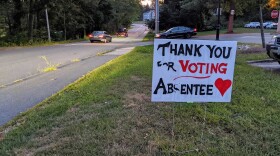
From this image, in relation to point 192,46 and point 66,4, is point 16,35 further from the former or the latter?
point 192,46

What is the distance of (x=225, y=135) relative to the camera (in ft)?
13.4

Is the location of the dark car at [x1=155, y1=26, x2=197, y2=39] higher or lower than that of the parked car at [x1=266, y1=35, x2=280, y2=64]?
higher

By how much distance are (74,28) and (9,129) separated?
39.7m

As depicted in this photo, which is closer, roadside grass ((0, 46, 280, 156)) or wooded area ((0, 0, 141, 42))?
roadside grass ((0, 46, 280, 156))

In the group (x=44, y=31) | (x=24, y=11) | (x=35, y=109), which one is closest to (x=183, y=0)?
(x=44, y=31)

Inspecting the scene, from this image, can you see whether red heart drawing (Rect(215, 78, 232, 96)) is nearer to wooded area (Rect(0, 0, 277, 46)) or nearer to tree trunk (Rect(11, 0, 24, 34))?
wooded area (Rect(0, 0, 277, 46))

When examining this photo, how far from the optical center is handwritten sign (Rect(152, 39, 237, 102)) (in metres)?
3.80

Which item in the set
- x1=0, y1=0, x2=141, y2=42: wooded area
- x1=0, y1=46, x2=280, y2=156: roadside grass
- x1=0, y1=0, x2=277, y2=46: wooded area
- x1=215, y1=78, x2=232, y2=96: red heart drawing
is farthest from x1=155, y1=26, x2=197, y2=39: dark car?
x1=215, y1=78, x2=232, y2=96: red heart drawing

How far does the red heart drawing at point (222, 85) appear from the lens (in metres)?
3.96

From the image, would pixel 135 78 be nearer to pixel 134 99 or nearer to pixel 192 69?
pixel 134 99

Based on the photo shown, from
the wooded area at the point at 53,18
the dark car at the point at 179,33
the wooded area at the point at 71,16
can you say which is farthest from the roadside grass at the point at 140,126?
the wooded area at the point at 53,18

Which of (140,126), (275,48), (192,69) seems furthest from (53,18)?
(192,69)

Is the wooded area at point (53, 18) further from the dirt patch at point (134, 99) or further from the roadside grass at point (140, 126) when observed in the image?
the roadside grass at point (140, 126)

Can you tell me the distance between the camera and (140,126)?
4355mm
